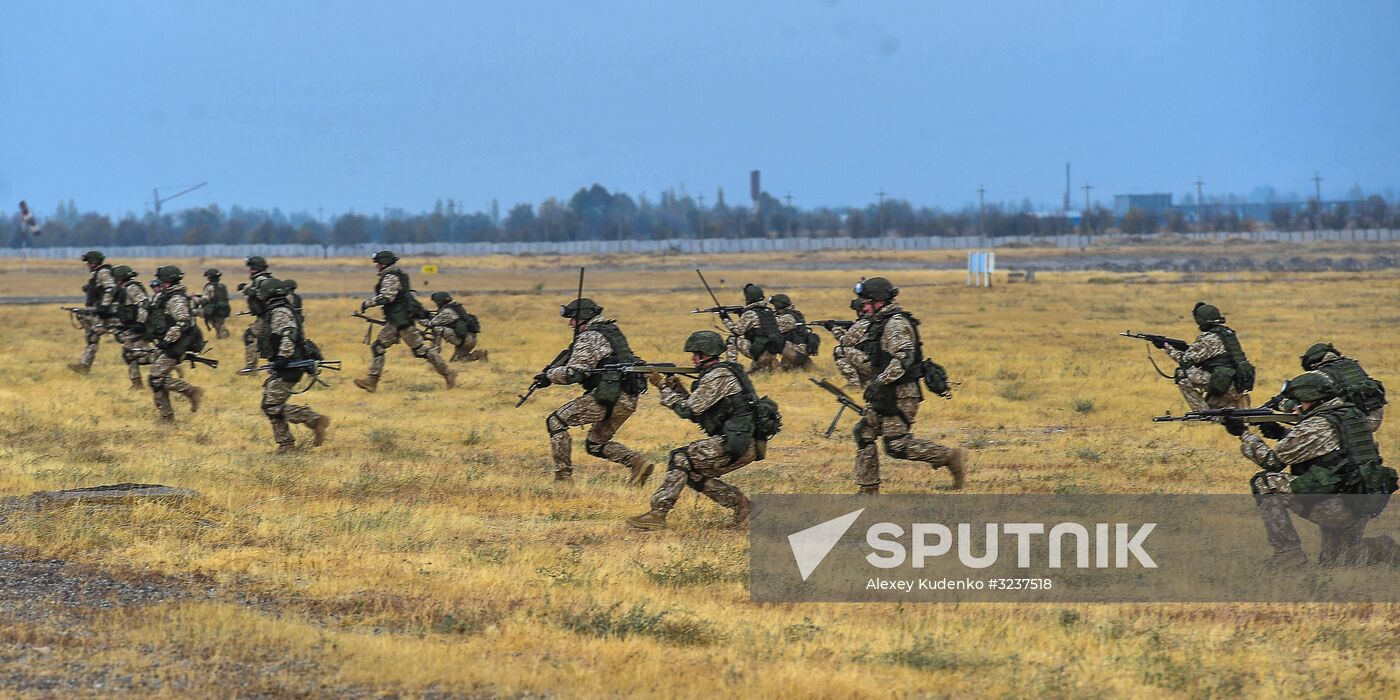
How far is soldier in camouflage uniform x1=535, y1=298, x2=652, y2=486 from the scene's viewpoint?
525 inches

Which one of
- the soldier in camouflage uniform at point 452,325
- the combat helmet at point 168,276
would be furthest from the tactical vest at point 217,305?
the combat helmet at point 168,276

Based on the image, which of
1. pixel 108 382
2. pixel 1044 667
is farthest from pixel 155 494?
pixel 108 382

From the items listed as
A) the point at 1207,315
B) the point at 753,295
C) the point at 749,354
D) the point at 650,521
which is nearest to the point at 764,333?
the point at 749,354

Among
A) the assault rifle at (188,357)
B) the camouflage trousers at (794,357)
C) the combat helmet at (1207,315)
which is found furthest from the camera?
the camouflage trousers at (794,357)

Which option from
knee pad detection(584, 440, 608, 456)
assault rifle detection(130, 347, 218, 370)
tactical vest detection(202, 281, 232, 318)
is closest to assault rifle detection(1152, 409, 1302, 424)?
knee pad detection(584, 440, 608, 456)

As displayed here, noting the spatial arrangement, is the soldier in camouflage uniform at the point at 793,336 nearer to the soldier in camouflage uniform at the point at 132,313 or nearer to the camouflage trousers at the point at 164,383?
the camouflage trousers at the point at 164,383

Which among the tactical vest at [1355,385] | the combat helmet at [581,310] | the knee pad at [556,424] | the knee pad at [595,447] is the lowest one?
the knee pad at [595,447]

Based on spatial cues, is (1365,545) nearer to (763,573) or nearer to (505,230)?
(763,573)

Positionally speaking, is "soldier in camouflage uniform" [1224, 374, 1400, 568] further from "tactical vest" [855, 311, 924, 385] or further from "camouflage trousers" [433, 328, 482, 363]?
"camouflage trousers" [433, 328, 482, 363]

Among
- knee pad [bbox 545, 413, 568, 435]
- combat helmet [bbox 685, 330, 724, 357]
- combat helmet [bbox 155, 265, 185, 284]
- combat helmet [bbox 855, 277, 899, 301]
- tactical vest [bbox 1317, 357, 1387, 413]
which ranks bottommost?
knee pad [bbox 545, 413, 568, 435]

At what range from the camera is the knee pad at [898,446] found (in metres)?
13.0

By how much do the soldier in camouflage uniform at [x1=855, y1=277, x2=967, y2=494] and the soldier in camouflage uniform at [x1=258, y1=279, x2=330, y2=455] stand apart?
609 cm

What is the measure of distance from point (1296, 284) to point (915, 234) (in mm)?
96055

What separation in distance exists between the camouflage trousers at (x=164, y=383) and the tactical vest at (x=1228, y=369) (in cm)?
1124
